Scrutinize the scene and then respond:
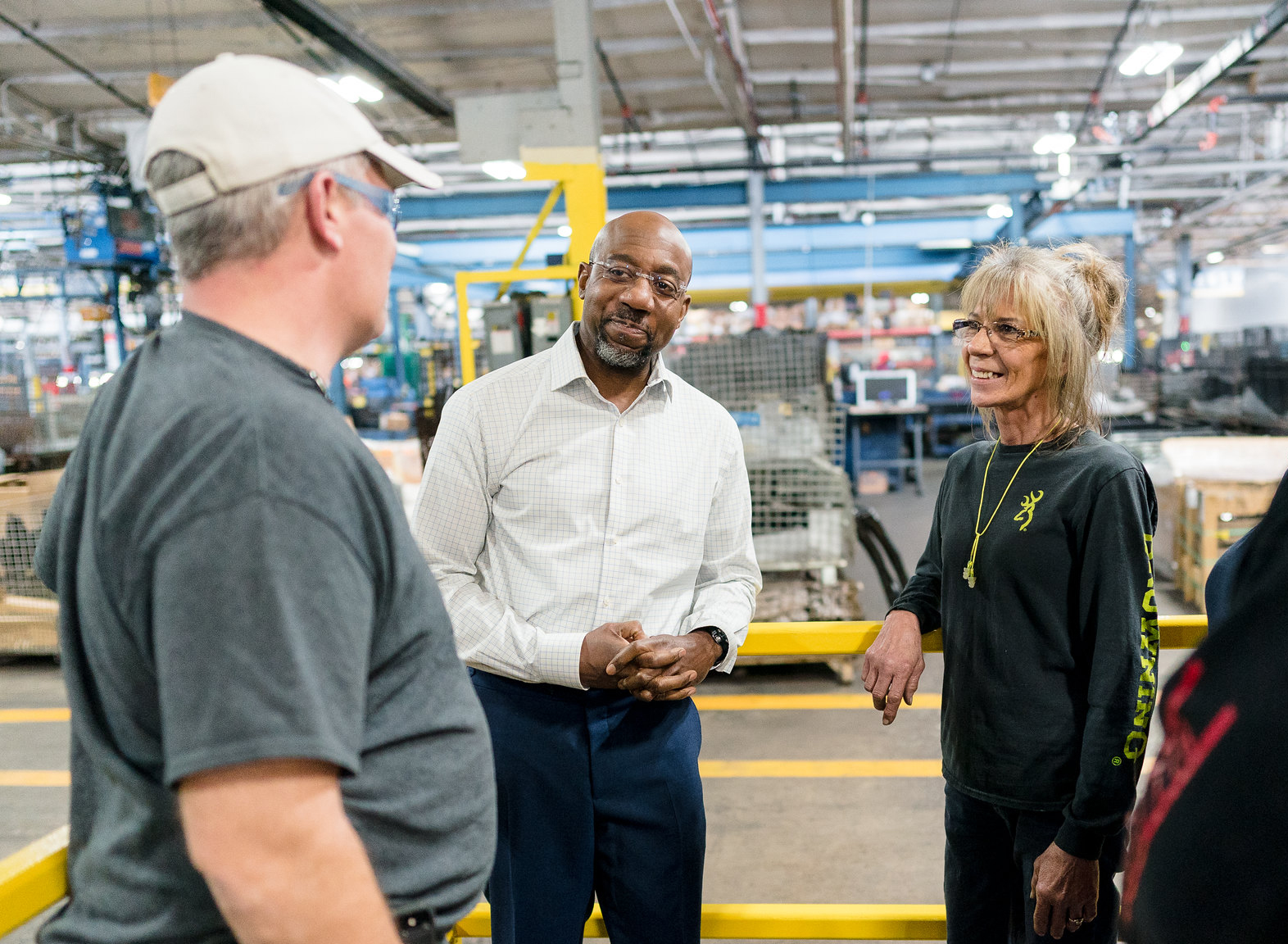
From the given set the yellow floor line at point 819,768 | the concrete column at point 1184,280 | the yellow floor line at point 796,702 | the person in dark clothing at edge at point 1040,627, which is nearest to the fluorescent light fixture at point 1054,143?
the yellow floor line at point 796,702

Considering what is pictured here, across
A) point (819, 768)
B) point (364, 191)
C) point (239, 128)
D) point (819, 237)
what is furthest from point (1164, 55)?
point (239, 128)

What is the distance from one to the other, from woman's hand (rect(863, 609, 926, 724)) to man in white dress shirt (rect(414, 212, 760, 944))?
276mm

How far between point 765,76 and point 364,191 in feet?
36.7

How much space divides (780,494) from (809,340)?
3.99 ft

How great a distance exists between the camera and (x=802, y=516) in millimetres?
5641

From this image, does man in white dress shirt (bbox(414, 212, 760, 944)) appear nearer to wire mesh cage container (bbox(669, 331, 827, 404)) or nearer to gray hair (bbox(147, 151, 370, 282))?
gray hair (bbox(147, 151, 370, 282))

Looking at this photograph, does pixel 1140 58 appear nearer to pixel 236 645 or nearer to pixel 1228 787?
pixel 1228 787

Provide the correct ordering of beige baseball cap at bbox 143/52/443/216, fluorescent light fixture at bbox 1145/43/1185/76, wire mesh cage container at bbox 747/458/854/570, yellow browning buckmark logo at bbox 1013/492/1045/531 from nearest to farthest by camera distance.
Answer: beige baseball cap at bbox 143/52/443/216 < yellow browning buckmark logo at bbox 1013/492/1045/531 < wire mesh cage container at bbox 747/458/854/570 < fluorescent light fixture at bbox 1145/43/1185/76

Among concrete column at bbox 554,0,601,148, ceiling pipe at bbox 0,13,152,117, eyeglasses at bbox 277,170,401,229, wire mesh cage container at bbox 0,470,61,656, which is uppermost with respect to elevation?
ceiling pipe at bbox 0,13,152,117

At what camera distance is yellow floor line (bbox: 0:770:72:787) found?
13.5 feet

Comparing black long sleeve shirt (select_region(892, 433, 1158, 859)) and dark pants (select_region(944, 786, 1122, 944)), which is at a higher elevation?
black long sleeve shirt (select_region(892, 433, 1158, 859))

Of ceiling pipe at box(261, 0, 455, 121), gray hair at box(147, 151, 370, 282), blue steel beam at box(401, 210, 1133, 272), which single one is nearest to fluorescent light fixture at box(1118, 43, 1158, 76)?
blue steel beam at box(401, 210, 1133, 272)

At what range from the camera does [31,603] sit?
5.55m

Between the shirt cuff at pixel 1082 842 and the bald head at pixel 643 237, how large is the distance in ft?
4.11
